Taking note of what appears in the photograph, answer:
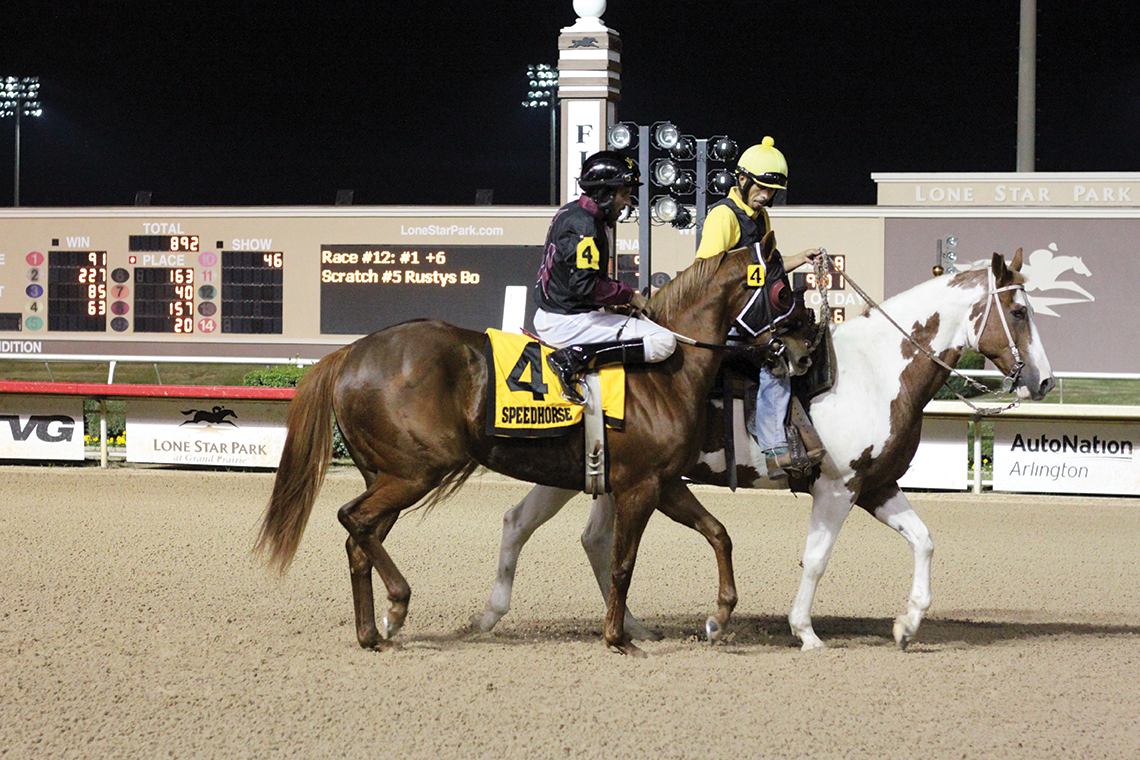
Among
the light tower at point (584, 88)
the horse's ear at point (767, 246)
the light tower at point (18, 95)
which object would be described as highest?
the light tower at point (18, 95)

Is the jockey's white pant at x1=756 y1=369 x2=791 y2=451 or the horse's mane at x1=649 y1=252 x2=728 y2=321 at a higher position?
the horse's mane at x1=649 y1=252 x2=728 y2=321

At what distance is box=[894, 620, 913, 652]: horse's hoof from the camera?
15.2 feet

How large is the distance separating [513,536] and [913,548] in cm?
163

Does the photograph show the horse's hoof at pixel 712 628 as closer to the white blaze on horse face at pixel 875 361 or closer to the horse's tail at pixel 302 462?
the white blaze on horse face at pixel 875 361

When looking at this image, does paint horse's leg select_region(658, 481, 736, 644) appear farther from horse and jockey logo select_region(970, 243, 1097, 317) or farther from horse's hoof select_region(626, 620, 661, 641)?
horse and jockey logo select_region(970, 243, 1097, 317)

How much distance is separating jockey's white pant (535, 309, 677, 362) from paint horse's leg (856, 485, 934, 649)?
112cm

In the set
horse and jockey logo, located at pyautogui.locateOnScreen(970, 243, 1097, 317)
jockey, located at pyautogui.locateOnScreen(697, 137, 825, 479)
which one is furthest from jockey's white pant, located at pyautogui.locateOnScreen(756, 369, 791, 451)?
horse and jockey logo, located at pyautogui.locateOnScreen(970, 243, 1097, 317)

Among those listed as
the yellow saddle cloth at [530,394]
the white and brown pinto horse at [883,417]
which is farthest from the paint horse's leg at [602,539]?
the yellow saddle cloth at [530,394]

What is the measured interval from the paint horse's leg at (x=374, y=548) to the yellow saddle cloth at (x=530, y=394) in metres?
0.41

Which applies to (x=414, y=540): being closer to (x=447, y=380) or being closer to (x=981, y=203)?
(x=447, y=380)

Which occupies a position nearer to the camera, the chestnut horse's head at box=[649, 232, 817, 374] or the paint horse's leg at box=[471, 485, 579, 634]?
the chestnut horse's head at box=[649, 232, 817, 374]

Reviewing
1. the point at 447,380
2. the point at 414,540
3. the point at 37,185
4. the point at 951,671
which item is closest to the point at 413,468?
the point at 447,380

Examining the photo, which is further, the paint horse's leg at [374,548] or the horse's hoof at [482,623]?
the horse's hoof at [482,623]

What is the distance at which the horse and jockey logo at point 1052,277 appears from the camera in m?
16.9
